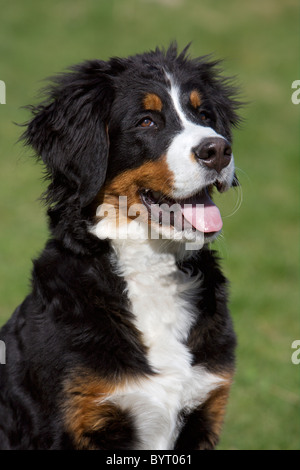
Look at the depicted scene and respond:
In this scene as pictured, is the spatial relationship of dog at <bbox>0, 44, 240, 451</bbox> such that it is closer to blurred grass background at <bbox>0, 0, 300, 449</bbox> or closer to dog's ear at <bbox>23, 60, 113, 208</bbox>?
→ dog's ear at <bbox>23, 60, 113, 208</bbox>

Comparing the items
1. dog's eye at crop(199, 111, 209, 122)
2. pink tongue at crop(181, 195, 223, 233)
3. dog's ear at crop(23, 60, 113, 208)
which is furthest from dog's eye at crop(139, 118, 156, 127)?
pink tongue at crop(181, 195, 223, 233)

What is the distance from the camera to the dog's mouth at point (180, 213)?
359cm

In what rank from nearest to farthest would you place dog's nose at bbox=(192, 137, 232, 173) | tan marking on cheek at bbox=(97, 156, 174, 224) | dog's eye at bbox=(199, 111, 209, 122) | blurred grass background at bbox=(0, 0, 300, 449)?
dog's nose at bbox=(192, 137, 232, 173) → tan marking on cheek at bbox=(97, 156, 174, 224) → dog's eye at bbox=(199, 111, 209, 122) → blurred grass background at bbox=(0, 0, 300, 449)

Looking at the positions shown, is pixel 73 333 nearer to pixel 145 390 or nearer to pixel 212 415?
pixel 145 390

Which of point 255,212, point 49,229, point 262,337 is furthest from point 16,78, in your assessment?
point 49,229

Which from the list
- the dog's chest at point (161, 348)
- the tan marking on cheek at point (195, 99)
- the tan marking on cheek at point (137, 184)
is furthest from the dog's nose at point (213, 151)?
the dog's chest at point (161, 348)

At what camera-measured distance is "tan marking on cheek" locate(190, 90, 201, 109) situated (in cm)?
378

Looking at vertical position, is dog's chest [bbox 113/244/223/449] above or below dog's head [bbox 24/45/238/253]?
below

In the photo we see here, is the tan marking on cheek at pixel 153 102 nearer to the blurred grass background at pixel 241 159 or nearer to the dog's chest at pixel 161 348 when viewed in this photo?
the blurred grass background at pixel 241 159

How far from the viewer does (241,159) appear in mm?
12688

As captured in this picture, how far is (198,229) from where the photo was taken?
3580mm

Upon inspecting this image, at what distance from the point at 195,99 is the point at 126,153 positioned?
482 millimetres

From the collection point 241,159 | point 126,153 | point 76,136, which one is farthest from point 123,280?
point 241,159

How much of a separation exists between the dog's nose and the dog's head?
0.06 ft
